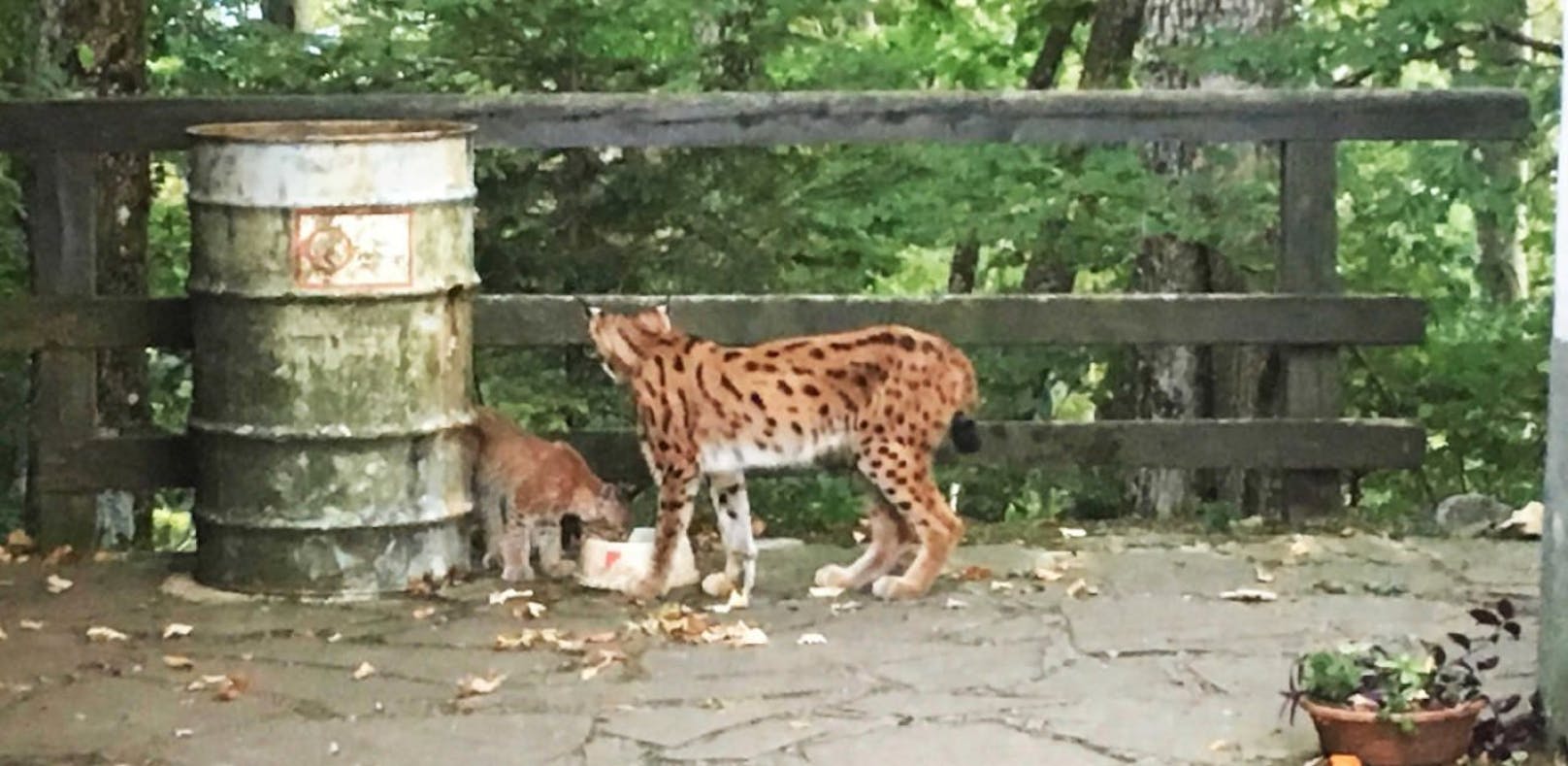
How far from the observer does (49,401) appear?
7.14 m

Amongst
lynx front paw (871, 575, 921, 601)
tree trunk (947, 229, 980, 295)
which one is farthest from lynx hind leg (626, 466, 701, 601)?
tree trunk (947, 229, 980, 295)

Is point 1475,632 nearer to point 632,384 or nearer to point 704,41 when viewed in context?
point 632,384

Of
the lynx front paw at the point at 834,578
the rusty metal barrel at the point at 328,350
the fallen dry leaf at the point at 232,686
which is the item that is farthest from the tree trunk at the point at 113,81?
the fallen dry leaf at the point at 232,686

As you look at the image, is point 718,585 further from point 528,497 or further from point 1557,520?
point 1557,520

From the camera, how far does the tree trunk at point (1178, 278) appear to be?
9.62 m

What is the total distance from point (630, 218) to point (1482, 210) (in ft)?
9.57

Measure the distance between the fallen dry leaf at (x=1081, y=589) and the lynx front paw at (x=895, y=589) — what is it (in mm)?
403

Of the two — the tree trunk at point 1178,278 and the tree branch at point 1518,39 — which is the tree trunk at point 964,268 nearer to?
the tree trunk at point 1178,278

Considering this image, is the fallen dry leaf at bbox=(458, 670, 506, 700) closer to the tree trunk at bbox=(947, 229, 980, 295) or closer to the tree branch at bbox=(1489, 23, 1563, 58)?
the tree branch at bbox=(1489, 23, 1563, 58)

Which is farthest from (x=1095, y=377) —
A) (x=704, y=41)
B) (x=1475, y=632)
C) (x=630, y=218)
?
(x=1475, y=632)

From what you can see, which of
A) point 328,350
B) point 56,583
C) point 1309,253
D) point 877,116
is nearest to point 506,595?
point 328,350

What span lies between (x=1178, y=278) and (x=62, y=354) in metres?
4.54

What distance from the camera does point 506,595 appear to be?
652 centimetres

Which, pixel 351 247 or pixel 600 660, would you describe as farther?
pixel 351 247
